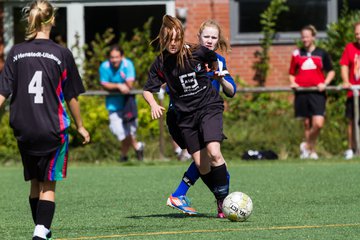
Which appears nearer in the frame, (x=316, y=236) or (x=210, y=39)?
(x=316, y=236)

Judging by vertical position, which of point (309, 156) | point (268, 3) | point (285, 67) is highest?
point (268, 3)

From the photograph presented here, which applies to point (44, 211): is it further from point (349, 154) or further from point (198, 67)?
point (349, 154)

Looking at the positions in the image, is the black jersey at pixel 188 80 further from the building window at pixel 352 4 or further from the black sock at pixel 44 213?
the building window at pixel 352 4

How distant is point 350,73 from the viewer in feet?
51.3

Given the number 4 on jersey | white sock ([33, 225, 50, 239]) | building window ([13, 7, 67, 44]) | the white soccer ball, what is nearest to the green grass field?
the white soccer ball

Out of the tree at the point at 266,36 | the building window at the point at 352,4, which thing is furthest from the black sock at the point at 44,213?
the building window at the point at 352,4

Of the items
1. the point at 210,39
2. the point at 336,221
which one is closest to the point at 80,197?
the point at 210,39

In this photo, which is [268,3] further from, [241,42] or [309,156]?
[309,156]

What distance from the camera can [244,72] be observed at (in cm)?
1814

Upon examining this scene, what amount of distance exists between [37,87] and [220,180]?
93.7 inches

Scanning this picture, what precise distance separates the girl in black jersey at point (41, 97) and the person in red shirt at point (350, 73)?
8.85 meters

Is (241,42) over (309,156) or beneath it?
over

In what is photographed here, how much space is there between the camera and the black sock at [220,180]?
870cm

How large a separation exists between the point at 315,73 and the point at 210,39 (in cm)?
690
